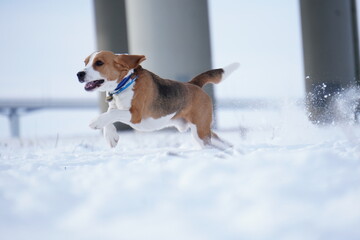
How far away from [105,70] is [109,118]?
0.39m

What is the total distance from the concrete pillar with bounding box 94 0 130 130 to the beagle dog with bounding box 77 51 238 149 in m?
3.97

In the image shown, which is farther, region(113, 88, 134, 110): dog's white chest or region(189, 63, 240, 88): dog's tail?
region(189, 63, 240, 88): dog's tail

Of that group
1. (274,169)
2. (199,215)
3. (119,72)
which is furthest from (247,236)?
(119,72)

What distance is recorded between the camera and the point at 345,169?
1.61 metres

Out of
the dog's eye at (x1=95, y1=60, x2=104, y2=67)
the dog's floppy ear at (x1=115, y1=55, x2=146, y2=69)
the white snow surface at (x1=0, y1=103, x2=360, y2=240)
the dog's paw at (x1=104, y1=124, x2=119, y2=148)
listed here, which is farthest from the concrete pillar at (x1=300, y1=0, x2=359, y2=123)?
the white snow surface at (x1=0, y1=103, x2=360, y2=240)

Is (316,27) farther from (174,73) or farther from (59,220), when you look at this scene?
(59,220)

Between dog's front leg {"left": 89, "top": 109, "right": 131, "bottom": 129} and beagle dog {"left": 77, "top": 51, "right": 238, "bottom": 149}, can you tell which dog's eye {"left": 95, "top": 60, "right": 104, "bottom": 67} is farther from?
dog's front leg {"left": 89, "top": 109, "right": 131, "bottom": 129}

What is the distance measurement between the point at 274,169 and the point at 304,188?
24 centimetres

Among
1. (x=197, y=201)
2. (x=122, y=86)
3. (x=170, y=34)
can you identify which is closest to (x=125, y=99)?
(x=122, y=86)

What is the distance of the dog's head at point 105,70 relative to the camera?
3209mm

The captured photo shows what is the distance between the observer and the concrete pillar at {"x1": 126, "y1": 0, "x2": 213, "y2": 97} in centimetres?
745

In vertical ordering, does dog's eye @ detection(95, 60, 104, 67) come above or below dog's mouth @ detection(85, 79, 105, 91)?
above

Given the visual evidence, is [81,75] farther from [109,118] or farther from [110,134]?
[110,134]

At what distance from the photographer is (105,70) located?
3281mm
